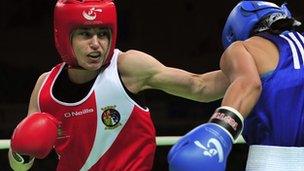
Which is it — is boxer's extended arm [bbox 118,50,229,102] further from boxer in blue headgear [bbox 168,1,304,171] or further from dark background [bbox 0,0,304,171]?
dark background [bbox 0,0,304,171]

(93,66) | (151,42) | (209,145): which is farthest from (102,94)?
(151,42)

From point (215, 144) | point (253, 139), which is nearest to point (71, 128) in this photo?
point (253, 139)

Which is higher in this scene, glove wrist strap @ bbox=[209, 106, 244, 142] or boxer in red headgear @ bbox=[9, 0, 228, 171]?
glove wrist strap @ bbox=[209, 106, 244, 142]

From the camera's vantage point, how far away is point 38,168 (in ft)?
16.3

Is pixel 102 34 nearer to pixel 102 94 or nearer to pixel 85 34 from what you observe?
pixel 85 34

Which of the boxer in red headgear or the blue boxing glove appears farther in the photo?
the boxer in red headgear

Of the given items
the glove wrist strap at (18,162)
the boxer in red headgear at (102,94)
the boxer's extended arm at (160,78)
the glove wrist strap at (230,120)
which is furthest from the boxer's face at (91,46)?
the glove wrist strap at (230,120)

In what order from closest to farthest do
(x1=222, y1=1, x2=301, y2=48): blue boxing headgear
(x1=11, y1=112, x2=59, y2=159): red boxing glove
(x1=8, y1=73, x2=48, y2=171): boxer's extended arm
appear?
(x1=222, y1=1, x2=301, y2=48): blue boxing headgear
(x1=11, y1=112, x2=59, y2=159): red boxing glove
(x1=8, y1=73, x2=48, y2=171): boxer's extended arm

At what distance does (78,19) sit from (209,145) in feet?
3.10

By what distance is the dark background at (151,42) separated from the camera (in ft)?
18.0

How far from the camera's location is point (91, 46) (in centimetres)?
241

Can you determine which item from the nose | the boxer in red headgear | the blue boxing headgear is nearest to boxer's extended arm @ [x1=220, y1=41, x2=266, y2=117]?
the blue boxing headgear

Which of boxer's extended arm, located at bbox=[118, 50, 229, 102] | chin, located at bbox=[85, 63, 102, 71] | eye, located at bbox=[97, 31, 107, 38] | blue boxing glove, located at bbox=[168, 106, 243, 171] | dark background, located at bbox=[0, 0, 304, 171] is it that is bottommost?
dark background, located at bbox=[0, 0, 304, 171]

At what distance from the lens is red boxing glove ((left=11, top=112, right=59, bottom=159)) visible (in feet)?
7.82
